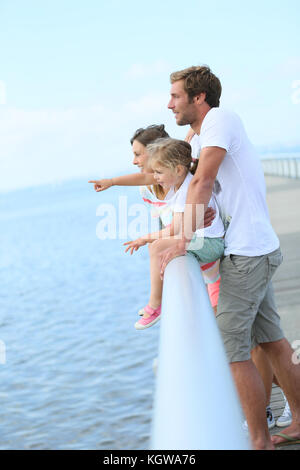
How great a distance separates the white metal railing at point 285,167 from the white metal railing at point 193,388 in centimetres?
2157

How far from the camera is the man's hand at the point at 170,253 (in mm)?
2383

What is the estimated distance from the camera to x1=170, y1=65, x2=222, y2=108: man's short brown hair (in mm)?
2873

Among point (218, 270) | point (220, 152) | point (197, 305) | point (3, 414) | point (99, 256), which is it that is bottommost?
point (99, 256)

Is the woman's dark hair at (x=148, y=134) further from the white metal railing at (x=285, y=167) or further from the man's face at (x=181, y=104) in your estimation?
the white metal railing at (x=285, y=167)

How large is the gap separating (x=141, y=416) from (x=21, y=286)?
16845mm

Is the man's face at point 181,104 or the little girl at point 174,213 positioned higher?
the man's face at point 181,104

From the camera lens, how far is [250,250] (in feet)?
8.94

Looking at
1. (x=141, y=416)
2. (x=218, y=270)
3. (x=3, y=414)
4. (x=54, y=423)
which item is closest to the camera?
(x=218, y=270)

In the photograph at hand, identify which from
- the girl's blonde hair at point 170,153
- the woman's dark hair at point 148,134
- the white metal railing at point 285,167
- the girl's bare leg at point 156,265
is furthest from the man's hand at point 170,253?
the white metal railing at point 285,167

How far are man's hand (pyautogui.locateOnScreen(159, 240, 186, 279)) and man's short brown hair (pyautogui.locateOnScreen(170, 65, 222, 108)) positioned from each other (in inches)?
29.1

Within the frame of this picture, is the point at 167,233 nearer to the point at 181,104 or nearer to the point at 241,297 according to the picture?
the point at 241,297

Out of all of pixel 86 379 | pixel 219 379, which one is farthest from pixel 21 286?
pixel 219 379

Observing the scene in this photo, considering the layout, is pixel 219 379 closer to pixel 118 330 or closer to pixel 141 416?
pixel 141 416

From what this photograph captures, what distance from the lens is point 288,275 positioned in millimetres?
7121
